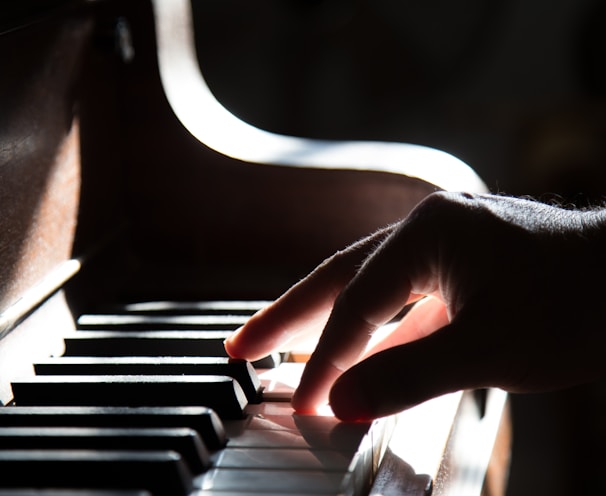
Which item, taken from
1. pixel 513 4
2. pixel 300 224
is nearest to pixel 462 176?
pixel 300 224

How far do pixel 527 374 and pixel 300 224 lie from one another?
21.7 inches

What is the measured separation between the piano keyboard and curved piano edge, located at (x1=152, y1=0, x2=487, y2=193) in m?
0.39

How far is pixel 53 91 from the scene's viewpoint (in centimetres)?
123

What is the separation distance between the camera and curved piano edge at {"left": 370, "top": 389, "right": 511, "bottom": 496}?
34.7 inches

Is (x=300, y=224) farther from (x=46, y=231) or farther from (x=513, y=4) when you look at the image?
(x=513, y=4)

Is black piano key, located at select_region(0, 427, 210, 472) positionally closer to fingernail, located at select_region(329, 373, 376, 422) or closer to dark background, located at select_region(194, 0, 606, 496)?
fingernail, located at select_region(329, 373, 376, 422)

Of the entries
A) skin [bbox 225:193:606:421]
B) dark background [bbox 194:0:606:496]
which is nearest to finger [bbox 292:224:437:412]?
skin [bbox 225:193:606:421]

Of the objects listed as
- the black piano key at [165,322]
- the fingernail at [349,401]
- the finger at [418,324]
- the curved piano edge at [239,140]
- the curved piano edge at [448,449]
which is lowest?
the curved piano edge at [448,449]

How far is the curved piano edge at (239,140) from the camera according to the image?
4.55 feet

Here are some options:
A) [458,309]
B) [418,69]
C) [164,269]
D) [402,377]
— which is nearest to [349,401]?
[402,377]

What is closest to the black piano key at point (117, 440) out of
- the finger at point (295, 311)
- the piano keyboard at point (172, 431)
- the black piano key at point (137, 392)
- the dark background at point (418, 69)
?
the piano keyboard at point (172, 431)

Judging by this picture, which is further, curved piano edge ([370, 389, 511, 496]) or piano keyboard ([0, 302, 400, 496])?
curved piano edge ([370, 389, 511, 496])

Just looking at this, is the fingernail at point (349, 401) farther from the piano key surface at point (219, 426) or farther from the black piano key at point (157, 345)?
the black piano key at point (157, 345)

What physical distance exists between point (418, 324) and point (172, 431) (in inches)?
15.6
